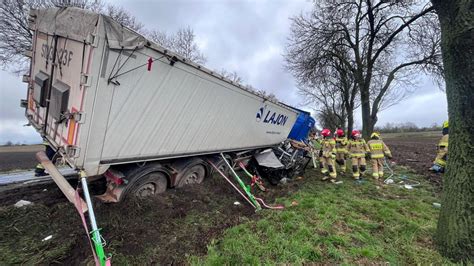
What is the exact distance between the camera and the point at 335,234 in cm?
341

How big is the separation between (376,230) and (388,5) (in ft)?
37.6

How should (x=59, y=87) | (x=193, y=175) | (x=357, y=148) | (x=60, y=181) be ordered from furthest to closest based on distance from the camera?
(x=357, y=148) → (x=193, y=175) → (x=59, y=87) → (x=60, y=181)

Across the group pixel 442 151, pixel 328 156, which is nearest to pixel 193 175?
pixel 328 156

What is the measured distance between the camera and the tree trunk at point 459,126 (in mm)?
2639

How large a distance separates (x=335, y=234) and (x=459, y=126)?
2.17m

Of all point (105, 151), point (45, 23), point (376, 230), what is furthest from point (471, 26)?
point (45, 23)

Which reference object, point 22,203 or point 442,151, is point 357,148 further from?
point 22,203

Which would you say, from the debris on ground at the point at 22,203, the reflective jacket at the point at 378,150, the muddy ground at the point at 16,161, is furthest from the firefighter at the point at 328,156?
the muddy ground at the point at 16,161

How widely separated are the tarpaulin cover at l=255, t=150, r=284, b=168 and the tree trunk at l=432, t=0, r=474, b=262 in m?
3.95

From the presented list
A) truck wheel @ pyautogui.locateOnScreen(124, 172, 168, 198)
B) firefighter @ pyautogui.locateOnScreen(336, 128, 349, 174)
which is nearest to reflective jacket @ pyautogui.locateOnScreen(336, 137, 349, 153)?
firefighter @ pyautogui.locateOnScreen(336, 128, 349, 174)

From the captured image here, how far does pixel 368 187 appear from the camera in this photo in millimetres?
6203

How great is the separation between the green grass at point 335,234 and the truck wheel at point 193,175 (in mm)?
1813

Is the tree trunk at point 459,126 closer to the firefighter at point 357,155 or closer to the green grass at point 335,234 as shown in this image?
the green grass at point 335,234

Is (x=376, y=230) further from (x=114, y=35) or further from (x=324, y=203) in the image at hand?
(x=114, y=35)
